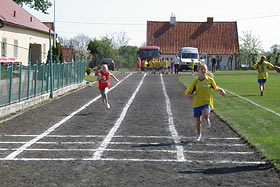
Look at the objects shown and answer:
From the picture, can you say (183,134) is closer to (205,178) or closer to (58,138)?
(58,138)

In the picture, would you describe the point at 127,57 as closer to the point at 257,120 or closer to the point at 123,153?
the point at 257,120

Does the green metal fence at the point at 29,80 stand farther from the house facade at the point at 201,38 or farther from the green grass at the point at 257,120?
the house facade at the point at 201,38

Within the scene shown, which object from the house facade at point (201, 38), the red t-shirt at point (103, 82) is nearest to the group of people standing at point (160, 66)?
the house facade at point (201, 38)

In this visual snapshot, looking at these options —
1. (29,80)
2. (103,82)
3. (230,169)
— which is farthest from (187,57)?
(230,169)

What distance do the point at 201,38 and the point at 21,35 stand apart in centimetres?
4699

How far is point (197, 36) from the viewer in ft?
292

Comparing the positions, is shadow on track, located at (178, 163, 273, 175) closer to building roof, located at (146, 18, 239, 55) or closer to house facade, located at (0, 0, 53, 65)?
house facade, located at (0, 0, 53, 65)

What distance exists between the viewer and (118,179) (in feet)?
28.5

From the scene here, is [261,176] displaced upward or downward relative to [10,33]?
downward

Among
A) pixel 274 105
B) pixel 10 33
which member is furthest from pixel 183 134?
pixel 10 33

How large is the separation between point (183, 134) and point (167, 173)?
4612 mm

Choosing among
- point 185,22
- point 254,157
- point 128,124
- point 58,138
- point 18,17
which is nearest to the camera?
point 254,157

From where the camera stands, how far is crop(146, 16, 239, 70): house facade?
8612 centimetres

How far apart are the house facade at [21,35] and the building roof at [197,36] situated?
3686 cm
